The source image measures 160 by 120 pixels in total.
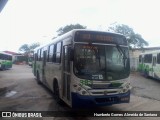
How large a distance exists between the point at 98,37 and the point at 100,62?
3.02 feet

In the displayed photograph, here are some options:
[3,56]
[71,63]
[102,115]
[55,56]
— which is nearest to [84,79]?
[71,63]

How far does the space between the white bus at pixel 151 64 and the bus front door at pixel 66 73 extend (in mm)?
12950

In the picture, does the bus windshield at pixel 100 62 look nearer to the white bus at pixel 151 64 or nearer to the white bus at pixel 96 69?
the white bus at pixel 96 69

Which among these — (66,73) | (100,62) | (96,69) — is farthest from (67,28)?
(96,69)

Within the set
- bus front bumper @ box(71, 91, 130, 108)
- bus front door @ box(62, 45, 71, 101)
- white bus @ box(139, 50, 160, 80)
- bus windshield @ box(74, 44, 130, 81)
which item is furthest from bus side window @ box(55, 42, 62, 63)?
white bus @ box(139, 50, 160, 80)

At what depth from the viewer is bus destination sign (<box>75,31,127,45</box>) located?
8453mm

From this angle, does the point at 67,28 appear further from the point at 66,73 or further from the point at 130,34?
the point at 66,73

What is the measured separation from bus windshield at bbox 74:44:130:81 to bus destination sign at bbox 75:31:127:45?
0.20 meters

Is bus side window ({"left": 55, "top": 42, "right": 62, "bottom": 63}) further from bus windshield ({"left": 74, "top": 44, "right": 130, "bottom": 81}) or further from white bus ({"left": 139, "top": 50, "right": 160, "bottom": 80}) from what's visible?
white bus ({"left": 139, "top": 50, "right": 160, "bottom": 80})

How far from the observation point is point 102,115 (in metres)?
8.38

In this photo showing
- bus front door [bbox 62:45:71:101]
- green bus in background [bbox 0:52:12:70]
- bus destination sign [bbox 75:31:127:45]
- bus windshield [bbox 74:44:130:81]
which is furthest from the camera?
green bus in background [bbox 0:52:12:70]

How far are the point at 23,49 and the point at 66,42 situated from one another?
107 metres

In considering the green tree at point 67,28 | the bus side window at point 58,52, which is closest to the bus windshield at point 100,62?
the bus side window at point 58,52

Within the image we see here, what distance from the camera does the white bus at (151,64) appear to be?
816 inches
